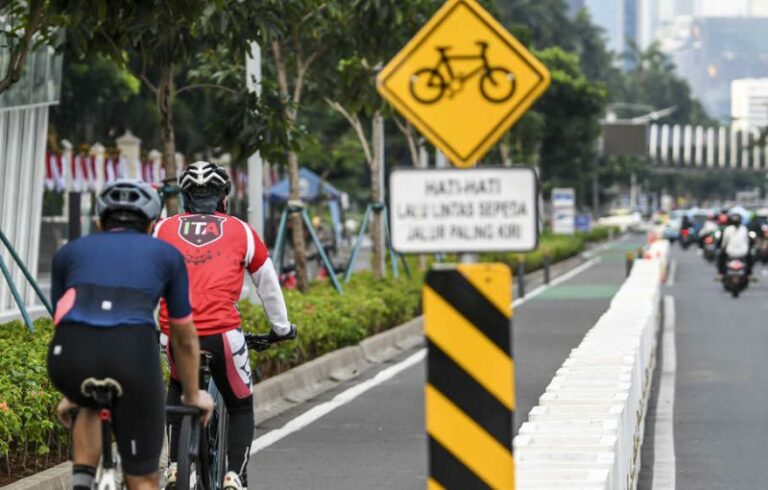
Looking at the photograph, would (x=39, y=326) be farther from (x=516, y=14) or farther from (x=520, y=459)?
(x=516, y=14)

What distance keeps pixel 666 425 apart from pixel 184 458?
7.18 m

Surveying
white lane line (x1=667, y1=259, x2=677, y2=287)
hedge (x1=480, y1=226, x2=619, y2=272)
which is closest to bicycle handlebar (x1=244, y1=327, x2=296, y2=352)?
hedge (x1=480, y1=226, x2=619, y2=272)

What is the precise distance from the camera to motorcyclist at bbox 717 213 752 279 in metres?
35.4

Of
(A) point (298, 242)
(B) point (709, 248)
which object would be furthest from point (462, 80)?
(B) point (709, 248)

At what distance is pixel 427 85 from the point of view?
21.1ft

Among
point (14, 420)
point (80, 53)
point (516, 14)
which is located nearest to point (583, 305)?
point (80, 53)

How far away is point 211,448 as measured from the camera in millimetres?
8289

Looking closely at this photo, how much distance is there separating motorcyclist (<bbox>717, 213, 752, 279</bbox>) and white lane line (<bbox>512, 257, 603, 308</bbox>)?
3759 millimetres

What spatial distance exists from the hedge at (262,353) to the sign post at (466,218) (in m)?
3.64

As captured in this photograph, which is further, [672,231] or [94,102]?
[672,231]

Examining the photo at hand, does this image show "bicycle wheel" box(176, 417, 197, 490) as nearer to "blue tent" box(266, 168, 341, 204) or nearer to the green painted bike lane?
the green painted bike lane

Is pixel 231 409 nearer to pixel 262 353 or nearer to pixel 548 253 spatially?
pixel 262 353

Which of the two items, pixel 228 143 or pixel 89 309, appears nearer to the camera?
pixel 89 309

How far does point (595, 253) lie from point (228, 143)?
172 feet
